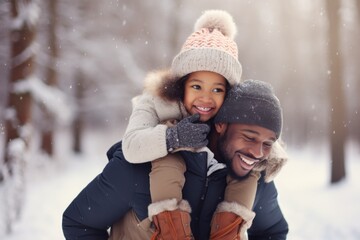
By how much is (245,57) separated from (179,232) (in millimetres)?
26053

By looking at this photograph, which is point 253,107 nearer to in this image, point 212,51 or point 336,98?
point 212,51

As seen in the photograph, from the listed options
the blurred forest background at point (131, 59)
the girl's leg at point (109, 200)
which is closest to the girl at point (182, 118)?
the girl's leg at point (109, 200)

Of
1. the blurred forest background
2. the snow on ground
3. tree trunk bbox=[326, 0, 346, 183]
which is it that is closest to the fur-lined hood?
the snow on ground

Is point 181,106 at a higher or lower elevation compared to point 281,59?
lower

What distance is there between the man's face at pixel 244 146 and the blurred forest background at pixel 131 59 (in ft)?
21.0

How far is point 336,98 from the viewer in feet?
35.1

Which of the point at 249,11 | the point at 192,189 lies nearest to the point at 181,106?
the point at 192,189

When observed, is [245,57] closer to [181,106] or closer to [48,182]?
[48,182]

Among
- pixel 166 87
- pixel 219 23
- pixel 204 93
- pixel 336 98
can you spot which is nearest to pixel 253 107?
pixel 204 93

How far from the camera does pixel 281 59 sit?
30.4 meters

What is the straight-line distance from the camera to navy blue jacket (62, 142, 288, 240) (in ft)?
8.07

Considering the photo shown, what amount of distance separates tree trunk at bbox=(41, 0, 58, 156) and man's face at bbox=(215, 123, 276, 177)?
1217 cm

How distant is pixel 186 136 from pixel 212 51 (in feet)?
2.34

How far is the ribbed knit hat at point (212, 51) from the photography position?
268 cm
